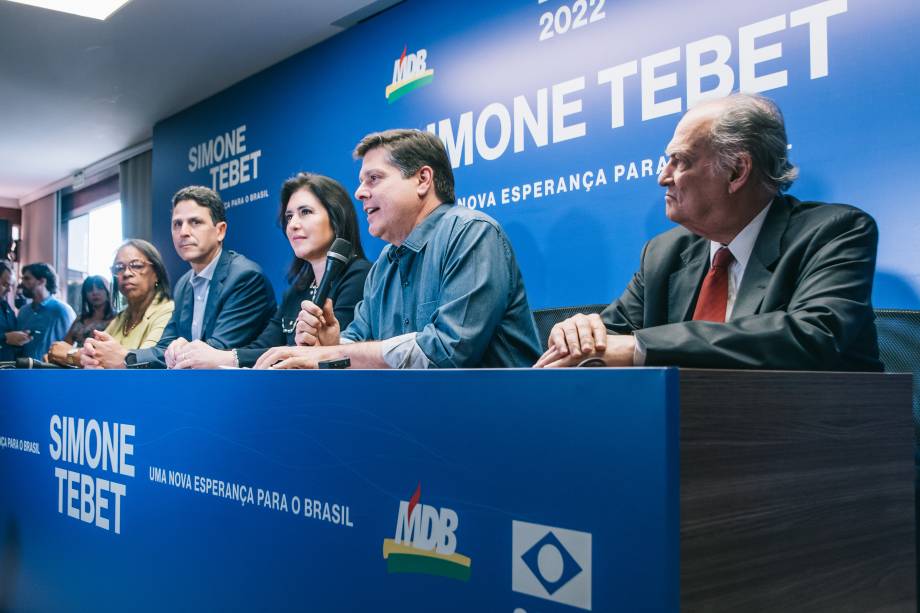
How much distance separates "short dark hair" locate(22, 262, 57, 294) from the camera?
267 inches

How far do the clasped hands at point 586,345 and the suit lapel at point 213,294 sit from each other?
2.20m

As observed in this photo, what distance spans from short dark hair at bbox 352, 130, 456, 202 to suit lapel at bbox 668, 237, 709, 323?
0.72 metres

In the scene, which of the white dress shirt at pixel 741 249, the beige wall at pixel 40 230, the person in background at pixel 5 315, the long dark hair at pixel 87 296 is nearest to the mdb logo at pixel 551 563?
the white dress shirt at pixel 741 249

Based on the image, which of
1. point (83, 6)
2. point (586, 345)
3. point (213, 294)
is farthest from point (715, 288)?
point (83, 6)

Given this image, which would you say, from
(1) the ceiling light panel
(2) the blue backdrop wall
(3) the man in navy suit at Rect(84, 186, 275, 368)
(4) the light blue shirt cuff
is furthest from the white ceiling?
(4) the light blue shirt cuff

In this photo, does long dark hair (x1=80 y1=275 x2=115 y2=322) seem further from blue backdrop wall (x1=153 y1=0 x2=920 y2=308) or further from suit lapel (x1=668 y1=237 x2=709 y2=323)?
suit lapel (x1=668 y1=237 x2=709 y2=323)

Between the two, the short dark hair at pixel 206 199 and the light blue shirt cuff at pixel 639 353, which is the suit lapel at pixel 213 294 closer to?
the short dark hair at pixel 206 199

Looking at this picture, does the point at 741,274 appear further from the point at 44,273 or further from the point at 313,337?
the point at 44,273

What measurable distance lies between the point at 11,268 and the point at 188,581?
648 cm

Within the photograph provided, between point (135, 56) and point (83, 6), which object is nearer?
point (83, 6)

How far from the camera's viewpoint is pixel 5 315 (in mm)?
6664

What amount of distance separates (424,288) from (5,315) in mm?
5840

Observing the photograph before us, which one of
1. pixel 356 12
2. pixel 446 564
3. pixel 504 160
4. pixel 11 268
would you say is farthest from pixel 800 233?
pixel 11 268

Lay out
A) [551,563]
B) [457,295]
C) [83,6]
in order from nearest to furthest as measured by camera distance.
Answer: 1. [551,563]
2. [457,295]
3. [83,6]
